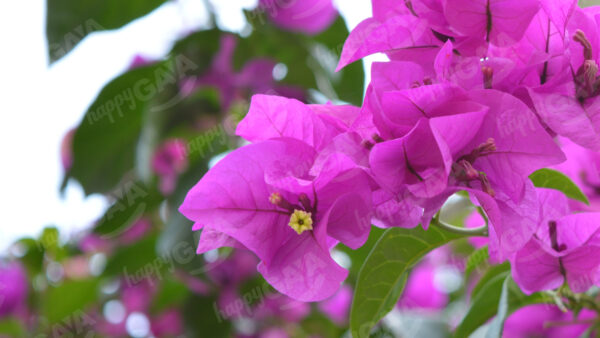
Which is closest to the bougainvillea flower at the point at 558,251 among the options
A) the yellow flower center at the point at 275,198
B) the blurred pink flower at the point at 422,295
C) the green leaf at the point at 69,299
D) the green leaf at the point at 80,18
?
the yellow flower center at the point at 275,198

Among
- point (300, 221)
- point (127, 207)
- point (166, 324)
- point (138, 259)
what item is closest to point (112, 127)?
point (127, 207)

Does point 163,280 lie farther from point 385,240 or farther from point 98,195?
point 385,240

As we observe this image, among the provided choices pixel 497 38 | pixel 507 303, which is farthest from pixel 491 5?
pixel 507 303

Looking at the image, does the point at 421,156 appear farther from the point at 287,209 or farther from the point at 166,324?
the point at 166,324

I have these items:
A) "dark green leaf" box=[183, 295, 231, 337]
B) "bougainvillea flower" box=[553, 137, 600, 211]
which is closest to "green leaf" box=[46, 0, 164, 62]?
"bougainvillea flower" box=[553, 137, 600, 211]

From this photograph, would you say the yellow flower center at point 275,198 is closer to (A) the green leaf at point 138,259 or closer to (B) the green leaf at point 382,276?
(B) the green leaf at point 382,276

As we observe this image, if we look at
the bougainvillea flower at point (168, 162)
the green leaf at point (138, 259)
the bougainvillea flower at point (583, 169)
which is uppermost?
the bougainvillea flower at point (583, 169)
